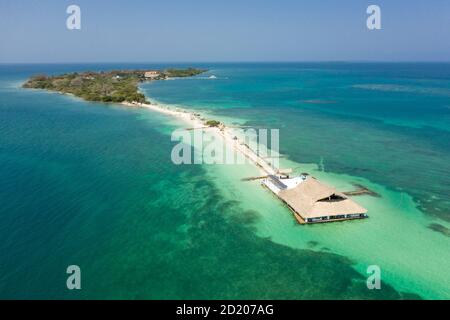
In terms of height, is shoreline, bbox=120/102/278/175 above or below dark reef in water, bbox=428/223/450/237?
above

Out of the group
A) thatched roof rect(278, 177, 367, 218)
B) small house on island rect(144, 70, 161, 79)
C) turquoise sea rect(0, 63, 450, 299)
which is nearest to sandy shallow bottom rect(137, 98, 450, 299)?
turquoise sea rect(0, 63, 450, 299)

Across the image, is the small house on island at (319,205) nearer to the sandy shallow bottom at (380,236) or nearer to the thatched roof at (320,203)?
the thatched roof at (320,203)

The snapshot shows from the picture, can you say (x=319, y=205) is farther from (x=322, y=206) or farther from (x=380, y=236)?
(x=380, y=236)

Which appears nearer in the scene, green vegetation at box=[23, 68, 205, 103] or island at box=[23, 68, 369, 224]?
island at box=[23, 68, 369, 224]

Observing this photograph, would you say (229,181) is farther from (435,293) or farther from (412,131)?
(412,131)

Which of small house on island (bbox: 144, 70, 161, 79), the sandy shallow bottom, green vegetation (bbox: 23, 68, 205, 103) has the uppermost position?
small house on island (bbox: 144, 70, 161, 79)

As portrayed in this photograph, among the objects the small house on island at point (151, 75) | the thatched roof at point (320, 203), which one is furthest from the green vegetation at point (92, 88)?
the thatched roof at point (320, 203)

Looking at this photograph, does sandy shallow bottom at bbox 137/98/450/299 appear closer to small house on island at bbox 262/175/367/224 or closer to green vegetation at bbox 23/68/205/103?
small house on island at bbox 262/175/367/224
